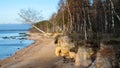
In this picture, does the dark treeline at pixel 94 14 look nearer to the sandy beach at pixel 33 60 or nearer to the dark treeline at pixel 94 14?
the dark treeline at pixel 94 14

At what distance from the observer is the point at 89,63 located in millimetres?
31297

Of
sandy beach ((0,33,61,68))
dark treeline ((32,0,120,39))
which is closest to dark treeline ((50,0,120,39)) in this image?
dark treeline ((32,0,120,39))

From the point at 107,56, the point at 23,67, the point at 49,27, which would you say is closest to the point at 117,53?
the point at 107,56

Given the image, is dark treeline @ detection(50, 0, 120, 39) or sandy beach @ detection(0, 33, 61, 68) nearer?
sandy beach @ detection(0, 33, 61, 68)

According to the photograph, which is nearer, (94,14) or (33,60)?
(33,60)

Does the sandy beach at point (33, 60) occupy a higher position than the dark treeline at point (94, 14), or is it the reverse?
the dark treeline at point (94, 14)

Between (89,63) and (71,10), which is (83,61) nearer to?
(89,63)

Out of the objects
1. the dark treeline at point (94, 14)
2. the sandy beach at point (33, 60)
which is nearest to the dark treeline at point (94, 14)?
the dark treeline at point (94, 14)

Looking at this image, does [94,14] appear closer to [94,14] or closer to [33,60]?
[94,14]

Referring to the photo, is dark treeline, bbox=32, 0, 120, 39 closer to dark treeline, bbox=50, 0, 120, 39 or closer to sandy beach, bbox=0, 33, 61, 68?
dark treeline, bbox=50, 0, 120, 39

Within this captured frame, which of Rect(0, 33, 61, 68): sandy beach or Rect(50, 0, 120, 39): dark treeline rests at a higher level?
Rect(50, 0, 120, 39): dark treeline

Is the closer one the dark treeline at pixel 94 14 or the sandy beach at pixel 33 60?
the sandy beach at pixel 33 60

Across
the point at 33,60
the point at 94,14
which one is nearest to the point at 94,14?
the point at 94,14

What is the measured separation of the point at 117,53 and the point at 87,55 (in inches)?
282
